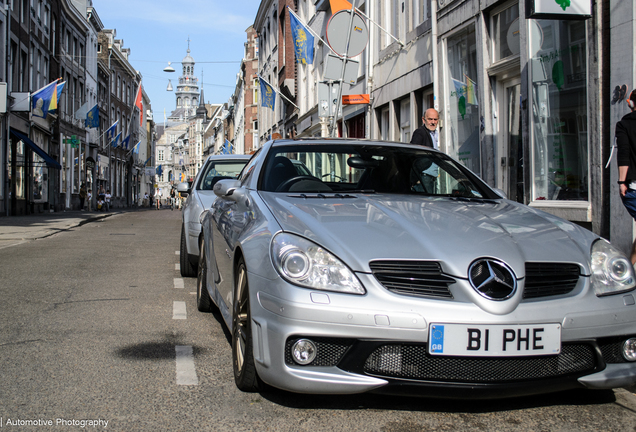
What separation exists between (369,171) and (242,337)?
5.86 feet

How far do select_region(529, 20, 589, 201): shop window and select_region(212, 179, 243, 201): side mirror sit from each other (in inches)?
224

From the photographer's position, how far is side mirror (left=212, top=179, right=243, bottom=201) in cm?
443

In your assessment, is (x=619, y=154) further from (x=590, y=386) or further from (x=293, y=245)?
(x=293, y=245)

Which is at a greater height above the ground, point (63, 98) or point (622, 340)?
point (63, 98)

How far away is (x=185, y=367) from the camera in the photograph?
404 cm

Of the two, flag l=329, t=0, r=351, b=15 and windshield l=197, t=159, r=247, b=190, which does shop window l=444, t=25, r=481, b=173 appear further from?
windshield l=197, t=159, r=247, b=190

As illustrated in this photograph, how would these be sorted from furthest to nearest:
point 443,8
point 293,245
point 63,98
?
point 63,98
point 443,8
point 293,245

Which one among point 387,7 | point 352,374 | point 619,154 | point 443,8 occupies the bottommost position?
point 352,374

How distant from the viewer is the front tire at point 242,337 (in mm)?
3297

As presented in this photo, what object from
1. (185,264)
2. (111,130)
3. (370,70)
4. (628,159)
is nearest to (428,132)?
(628,159)

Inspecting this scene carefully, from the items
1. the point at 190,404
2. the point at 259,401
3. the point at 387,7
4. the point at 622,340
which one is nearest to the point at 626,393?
the point at 622,340

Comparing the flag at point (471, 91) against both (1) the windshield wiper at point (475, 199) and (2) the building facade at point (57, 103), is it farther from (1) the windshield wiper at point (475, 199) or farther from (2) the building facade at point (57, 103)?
(2) the building facade at point (57, 103)

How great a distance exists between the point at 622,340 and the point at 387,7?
51.4 feet

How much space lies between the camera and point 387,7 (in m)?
17.6
